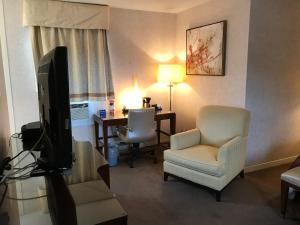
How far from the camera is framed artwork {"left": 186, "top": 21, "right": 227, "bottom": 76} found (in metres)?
3.17

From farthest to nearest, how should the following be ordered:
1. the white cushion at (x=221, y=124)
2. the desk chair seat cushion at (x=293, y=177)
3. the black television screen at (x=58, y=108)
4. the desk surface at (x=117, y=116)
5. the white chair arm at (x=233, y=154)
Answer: the desk surface at (x=117, y=116), the white cushion at (x=221, y=124), the white chair arm at (x=233, y=154), the desk chair seat cushion at (x=293, y=177), the black television screen at (x=58, y=108)

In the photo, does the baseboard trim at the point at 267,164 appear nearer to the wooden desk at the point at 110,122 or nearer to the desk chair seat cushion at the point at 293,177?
the desk chair seat cushion at the point at 293,177

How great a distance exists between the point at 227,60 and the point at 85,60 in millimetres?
1940

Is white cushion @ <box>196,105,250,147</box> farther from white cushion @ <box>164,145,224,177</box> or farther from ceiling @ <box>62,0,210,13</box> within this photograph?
ceiling @ <box>62,0,210,13</box>

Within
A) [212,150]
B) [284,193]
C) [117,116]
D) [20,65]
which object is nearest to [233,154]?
[212,150]

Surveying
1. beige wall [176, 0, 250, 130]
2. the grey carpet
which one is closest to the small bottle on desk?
the grey carpet

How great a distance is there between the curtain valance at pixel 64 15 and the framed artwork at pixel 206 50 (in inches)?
50.5

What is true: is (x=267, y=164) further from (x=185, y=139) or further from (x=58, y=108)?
(x=58, y=108)

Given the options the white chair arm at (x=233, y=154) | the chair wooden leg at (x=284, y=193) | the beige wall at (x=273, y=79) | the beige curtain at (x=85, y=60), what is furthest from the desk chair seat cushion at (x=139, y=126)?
the chair wooden leg at (x=284, y=193)

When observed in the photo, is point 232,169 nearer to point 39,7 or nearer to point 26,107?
point 26,107

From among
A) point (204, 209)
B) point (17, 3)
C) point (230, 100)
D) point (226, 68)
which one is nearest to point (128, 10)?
point (17, 3)

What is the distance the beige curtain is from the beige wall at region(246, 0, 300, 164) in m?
1.96

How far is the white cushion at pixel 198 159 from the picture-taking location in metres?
→ 2.43

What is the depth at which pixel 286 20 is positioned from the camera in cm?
304
